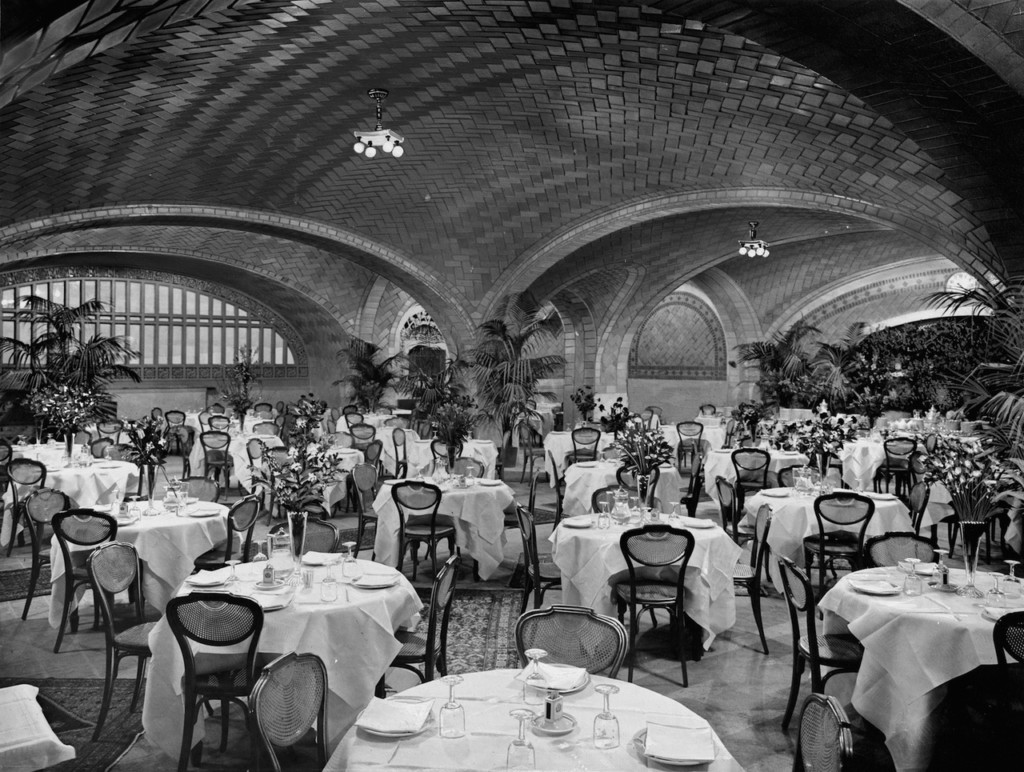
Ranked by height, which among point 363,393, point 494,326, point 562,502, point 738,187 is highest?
point 738,187

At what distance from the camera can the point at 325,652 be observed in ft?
13.1

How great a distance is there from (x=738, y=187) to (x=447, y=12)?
5.31 m

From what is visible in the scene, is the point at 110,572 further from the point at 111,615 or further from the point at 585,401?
the point at 585,401

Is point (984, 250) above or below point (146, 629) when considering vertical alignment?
above

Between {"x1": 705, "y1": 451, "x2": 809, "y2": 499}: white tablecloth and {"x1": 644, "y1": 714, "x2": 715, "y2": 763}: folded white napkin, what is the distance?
776cm

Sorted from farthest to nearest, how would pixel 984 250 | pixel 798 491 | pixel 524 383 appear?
pixel 524 383, pixel 984 250, pixel 798 491

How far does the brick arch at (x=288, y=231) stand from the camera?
11219mm

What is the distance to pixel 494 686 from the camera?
3033 mm

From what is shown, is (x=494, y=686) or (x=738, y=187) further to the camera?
(x=738, y=187)

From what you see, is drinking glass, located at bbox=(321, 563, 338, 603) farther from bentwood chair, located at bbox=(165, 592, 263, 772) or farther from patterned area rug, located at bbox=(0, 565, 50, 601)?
patterned area rug, located at bbox=(0, 565, 50, 601)

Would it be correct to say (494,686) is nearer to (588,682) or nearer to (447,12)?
(588,682)

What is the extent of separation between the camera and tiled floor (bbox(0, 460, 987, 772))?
14.0 ft

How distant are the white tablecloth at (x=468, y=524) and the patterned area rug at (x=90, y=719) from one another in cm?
266

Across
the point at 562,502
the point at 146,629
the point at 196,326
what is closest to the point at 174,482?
the point at 146,629
